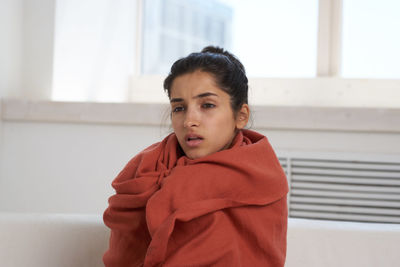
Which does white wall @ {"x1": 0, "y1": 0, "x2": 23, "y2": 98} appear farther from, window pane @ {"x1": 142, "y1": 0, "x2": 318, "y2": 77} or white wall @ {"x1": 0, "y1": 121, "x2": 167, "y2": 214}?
window pane @ {"x1": 142, "y1": 0, "x2": 318, "y2": 77}

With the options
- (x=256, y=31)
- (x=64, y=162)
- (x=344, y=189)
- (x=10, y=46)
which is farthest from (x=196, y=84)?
(x=256, y=31)

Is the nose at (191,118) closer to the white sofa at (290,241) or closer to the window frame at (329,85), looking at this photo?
the white sofa at (290,241)

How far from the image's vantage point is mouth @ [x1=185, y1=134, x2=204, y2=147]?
84 centimetres

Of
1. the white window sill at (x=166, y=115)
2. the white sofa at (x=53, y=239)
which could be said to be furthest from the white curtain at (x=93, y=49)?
the white sofa at (x=53, y=239)

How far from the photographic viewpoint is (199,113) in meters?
0.83

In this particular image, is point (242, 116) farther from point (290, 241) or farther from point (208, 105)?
point (290, 241)

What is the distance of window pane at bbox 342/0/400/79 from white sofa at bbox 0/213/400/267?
43.7 inches

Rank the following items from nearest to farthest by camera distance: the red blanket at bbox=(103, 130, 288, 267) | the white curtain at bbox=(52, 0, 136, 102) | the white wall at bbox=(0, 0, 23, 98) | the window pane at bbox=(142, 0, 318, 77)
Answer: the red blanket at bbox=(103, 130, 288, 267) < the white wall at bbox=(0, 0, 23, 98) < the white curtain at bbox=(52, 0, 136, 102) < the window pane at bbox=(142, 0, 318, 77)

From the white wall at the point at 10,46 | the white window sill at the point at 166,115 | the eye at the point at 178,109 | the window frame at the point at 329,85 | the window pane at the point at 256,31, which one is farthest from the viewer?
the window pane at the point at 256,31

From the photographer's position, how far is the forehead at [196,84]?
32.9 inches

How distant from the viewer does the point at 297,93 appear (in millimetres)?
2066

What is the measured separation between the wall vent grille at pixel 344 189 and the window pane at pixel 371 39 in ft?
2.00

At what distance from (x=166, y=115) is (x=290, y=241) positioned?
762mm

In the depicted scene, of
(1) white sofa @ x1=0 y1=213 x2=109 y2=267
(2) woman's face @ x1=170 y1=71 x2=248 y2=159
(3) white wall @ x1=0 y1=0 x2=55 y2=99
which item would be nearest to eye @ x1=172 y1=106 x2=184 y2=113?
(2) woman's face @ x1=170 y1=71 x2=248 y2=159
